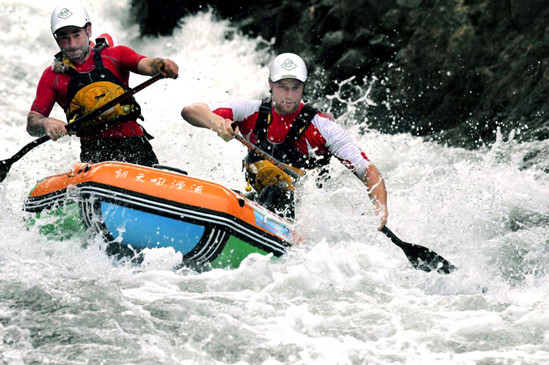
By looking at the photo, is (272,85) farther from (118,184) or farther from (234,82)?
(234,82)

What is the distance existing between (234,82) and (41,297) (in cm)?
730

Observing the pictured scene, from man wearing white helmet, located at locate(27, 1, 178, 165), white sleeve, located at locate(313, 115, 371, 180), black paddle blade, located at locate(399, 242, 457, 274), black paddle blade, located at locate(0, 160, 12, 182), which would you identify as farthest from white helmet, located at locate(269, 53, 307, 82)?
black paddle blade, located at locate(0, 160, 12, 182)

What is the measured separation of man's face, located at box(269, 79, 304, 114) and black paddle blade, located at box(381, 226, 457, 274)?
3.57ft

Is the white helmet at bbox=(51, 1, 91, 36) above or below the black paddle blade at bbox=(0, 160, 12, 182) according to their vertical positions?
above

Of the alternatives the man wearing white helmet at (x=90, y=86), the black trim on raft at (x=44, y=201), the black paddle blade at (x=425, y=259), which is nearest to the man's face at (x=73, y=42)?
the man wearing white helmet at (x=90, y=86)

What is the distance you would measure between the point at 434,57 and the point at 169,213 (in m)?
5.62

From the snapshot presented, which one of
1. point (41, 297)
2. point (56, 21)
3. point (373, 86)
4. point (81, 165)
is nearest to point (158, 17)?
point (373, 86)

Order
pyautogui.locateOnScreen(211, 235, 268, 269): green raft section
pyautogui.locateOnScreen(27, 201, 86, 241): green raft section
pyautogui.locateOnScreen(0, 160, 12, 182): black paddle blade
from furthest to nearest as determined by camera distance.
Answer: pyautogui.locateOnScreen(0, 160, 12, 182): black paddle blade
pyautogui.locateOnScreen(27, 201, 86, 241): green raft section
pyautogui.locateOnScreen(211, 235, 268, 269): green raft section

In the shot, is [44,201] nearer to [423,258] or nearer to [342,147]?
[342,147]

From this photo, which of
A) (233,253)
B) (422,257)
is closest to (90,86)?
(233,253)

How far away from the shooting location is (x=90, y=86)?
5.79 meters

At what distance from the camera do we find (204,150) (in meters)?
9.07

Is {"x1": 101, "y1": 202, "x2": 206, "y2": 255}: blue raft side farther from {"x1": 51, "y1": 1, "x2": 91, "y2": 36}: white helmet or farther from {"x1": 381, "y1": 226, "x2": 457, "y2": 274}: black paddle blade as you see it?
{"x1": 51, "y1": 1, "x2": 91, "y2": 36}: white helmet

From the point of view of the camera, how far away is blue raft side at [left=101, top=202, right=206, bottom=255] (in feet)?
16.0
